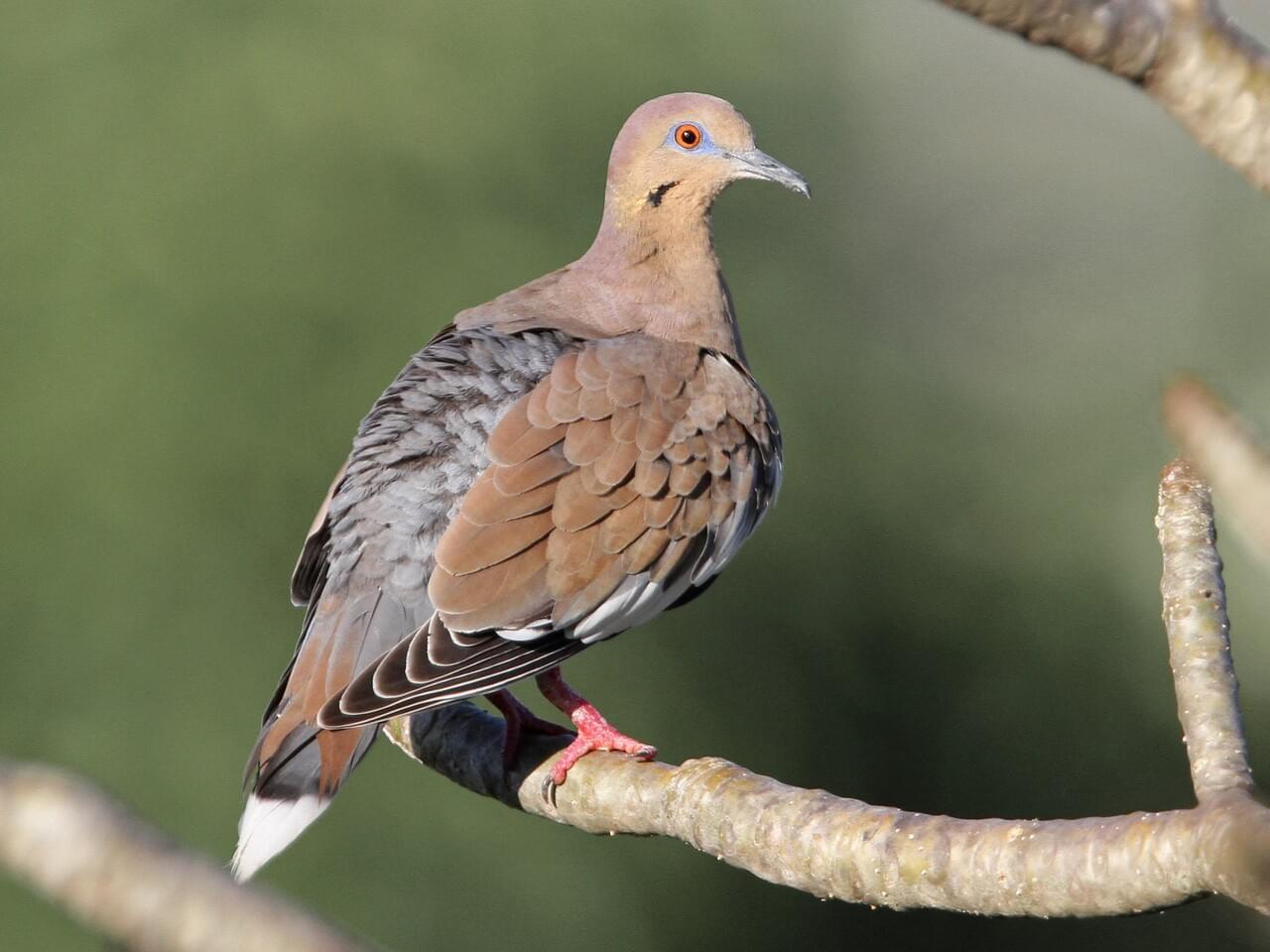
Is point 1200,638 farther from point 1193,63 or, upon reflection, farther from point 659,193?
point 659,193

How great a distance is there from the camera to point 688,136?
357cm

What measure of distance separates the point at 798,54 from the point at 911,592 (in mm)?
2912

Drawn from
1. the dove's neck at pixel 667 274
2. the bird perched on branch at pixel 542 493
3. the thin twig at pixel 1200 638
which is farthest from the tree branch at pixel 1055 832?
the dove's neck at pixel 667 274

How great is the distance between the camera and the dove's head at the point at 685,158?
3549 millimetres

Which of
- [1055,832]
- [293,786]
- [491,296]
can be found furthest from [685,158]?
[491,296]

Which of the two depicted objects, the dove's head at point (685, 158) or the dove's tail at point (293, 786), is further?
the dove's head at point (685, 158)

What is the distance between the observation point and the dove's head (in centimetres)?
355

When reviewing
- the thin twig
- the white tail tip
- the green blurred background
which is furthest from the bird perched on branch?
the green blurred background

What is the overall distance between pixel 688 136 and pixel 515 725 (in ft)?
4.52

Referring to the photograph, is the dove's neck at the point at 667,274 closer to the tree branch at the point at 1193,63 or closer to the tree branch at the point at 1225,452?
the tree branch at the point at 1193,63

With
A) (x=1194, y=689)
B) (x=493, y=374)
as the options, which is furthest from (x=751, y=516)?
(x=1194, y=689)

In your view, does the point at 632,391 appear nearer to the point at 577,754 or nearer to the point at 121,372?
the point at 577,754

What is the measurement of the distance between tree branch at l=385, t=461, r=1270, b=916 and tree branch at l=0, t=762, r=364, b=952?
77 centimetres

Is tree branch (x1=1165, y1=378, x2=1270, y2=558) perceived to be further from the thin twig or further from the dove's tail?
the dove's tail
